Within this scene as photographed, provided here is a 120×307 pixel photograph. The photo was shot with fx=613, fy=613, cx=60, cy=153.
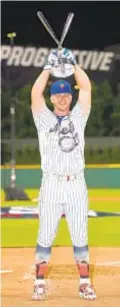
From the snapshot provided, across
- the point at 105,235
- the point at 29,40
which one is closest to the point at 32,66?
the point at 29,40

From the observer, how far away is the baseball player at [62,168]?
5.11 meters

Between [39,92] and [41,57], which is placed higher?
[41,57]

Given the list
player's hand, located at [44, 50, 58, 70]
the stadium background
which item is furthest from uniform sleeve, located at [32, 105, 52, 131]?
the stadium background

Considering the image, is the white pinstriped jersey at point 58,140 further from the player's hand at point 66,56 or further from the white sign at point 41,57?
the white sign at point 41,57

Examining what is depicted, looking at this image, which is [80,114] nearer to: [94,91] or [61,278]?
[61,278]

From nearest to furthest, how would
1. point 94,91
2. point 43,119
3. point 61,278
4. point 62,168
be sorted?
1. point 62,168
2. point 43,119
3. point 61,278
4. point 94,91

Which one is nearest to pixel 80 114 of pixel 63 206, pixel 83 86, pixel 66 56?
pixel 83 86

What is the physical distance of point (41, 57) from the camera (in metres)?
20.7

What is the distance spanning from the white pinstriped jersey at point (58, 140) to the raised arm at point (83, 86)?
79 millimetres

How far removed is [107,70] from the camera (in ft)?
71.0

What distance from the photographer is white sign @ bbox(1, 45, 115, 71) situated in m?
20.2

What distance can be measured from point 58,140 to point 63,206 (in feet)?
1.83

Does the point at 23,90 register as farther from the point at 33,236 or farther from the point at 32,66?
the point at 33,236

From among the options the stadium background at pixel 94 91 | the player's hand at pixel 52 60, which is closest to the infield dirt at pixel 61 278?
the player's hand at pixel 52 60
